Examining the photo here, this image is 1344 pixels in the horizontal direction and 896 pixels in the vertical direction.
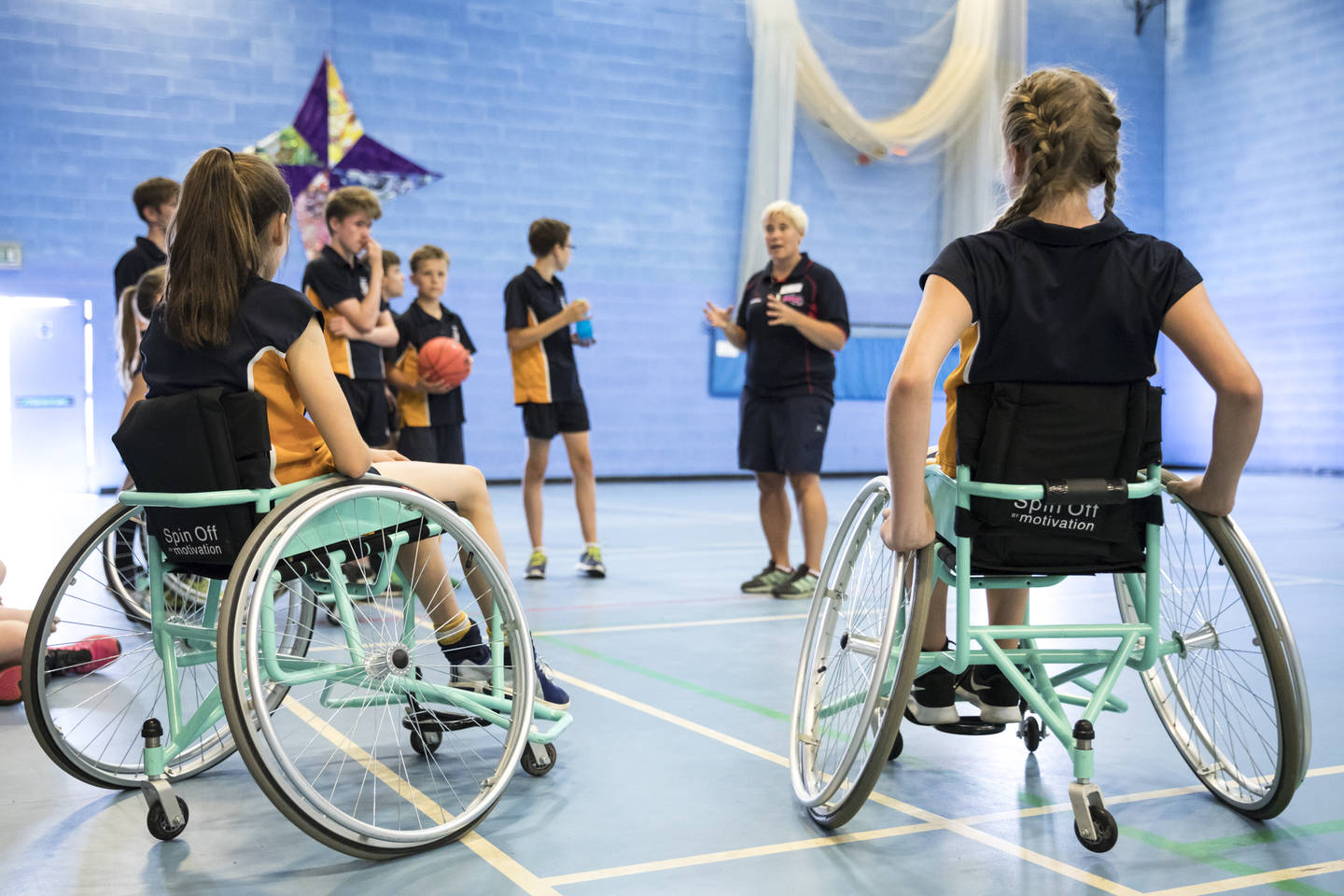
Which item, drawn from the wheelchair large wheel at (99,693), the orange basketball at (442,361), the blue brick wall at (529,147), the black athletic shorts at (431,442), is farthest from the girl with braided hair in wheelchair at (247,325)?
the blue brick wall at (529,147)

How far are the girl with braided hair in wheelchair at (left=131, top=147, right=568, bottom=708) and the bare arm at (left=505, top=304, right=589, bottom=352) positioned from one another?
2672 mm

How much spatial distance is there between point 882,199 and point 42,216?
640 centimetres

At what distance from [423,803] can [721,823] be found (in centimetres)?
47

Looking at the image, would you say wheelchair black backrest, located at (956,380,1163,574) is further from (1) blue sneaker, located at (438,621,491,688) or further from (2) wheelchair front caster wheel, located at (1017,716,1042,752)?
(1) blue sneaker, located at (438,621,491,688)

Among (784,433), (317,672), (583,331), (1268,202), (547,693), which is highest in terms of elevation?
(1268,202)

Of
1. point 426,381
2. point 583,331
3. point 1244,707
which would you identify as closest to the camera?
point 1244,707

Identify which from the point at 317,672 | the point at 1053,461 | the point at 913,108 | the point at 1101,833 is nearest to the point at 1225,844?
the point at 1101,833

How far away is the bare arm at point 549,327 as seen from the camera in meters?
4.47

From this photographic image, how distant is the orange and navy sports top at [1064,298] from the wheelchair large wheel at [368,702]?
0.77m

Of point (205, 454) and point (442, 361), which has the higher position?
point (442, 361)

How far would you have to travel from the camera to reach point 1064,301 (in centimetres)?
160

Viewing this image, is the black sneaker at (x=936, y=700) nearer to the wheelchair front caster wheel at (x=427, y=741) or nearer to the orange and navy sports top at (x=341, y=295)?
the wheelchair front caster wheel at (x=427, y=741)

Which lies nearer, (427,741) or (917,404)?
(917,404)

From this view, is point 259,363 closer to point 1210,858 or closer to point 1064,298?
point 1064,298
